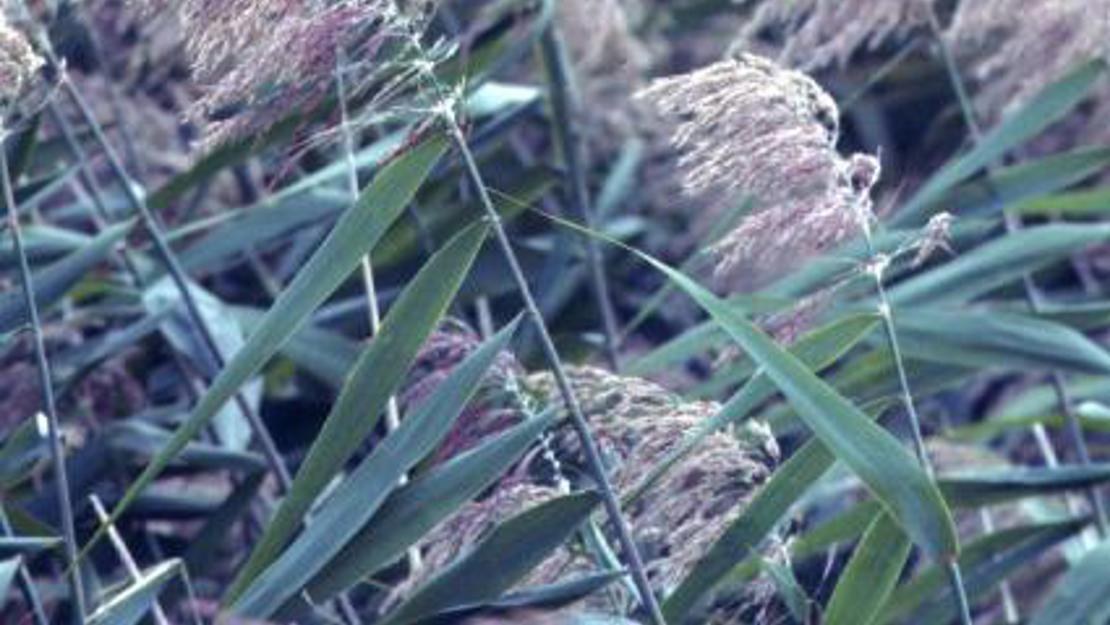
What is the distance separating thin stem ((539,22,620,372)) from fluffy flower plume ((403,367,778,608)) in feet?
2.87

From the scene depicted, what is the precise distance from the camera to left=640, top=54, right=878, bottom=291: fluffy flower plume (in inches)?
83.2

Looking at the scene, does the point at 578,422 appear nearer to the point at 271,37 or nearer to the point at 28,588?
the point at 271,37

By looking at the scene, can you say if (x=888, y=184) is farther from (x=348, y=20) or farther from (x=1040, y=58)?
(x=348, y=20)

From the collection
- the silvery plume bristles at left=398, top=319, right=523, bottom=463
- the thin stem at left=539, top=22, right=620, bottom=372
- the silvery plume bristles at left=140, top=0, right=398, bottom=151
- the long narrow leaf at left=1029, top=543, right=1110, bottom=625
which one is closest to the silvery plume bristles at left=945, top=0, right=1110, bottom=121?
Answer: the thin stem at left=539, top=22, right=620, bottom=372

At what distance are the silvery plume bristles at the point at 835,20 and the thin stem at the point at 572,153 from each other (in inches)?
10.4

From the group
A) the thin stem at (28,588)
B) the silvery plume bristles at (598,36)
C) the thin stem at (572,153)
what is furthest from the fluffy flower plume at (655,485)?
the silvery plume bristles at (598,36)

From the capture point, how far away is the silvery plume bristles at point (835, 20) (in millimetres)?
2723

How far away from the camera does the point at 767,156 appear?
2.11m

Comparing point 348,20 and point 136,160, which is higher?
point 348,20

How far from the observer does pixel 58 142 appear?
322cm

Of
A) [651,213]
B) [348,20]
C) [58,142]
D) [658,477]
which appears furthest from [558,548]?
[651,213]

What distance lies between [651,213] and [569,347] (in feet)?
3.47

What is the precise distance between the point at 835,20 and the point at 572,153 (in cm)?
46

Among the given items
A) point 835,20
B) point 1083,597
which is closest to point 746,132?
point 1083,597
